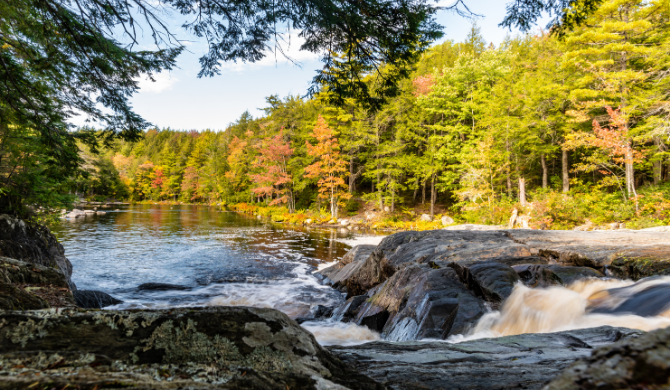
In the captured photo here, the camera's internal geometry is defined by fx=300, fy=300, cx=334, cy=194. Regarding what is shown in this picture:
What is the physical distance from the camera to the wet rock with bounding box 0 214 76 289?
524 cm

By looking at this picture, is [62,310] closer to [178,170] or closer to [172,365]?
[172,365]

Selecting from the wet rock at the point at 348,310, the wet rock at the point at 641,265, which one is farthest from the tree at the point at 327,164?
the wet rock at the point at 641,265

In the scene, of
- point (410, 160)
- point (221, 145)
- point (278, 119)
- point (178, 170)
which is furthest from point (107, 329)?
point (178, 170)

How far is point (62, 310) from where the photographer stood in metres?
1.32

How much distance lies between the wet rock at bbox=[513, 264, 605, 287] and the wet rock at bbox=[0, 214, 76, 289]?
7.89 meters

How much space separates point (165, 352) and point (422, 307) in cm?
383

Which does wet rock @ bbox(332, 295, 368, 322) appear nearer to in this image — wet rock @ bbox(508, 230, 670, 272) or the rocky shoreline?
the rocky shoreline

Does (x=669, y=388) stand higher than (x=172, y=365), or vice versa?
(x=669, y=388)

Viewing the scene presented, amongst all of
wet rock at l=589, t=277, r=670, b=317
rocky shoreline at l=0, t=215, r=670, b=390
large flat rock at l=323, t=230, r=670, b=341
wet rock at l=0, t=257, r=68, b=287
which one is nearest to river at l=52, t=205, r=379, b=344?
large flat rock at l=323, t=230, r=670, b=341

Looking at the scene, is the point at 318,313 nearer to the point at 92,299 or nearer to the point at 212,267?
the point at 92,299

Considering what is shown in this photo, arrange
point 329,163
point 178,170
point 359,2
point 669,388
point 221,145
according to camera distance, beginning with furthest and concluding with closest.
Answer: point 178,170, point 221,145, point 329,163, point 359,2, point 669,388

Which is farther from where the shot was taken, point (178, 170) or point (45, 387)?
point (178, 170)

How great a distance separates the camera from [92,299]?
605 centimetres

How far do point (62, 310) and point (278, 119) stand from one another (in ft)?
99.5
